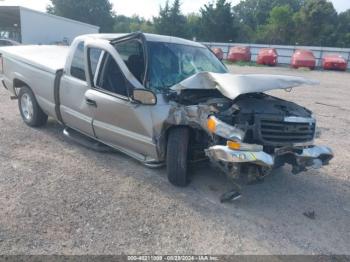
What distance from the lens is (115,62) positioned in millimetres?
4738

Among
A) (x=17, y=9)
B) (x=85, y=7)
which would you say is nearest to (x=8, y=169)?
(x=17, y=9)

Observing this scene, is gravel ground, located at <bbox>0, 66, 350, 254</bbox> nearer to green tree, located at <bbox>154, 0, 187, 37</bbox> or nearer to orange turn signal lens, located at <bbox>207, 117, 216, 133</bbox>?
orange turn signal lens, located at <bbox>207, 117, 216, 133</bbox>

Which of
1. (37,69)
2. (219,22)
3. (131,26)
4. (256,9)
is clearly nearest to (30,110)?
(37,69)

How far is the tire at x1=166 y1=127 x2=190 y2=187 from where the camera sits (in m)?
4.14

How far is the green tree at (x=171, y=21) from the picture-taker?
48.7 m

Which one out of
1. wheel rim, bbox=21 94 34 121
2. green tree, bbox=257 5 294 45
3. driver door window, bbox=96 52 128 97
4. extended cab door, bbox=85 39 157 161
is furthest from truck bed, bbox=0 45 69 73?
Result: green tree, bbox=257 5 294 45

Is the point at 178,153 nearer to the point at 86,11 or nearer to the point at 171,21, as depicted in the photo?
the point at 171,21

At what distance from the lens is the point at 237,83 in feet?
12.6

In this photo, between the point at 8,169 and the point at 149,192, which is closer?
the point at 149,192

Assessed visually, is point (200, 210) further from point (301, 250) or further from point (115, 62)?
point (115, 62)

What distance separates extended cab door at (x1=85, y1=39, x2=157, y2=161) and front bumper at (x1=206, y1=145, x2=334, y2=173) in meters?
1.05

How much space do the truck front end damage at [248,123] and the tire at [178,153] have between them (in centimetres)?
15

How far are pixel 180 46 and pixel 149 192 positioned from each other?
226 cm

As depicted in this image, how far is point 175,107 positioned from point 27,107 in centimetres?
365
